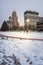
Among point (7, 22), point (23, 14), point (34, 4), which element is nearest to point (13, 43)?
point (7, 22)

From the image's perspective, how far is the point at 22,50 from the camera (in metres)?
1.49

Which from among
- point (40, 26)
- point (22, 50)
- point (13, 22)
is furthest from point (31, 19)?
point (22, 50)

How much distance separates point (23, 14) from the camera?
165cm

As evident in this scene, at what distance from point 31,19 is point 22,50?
47cm

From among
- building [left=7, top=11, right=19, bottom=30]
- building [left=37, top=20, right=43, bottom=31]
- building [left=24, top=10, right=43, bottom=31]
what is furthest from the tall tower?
building [left=37, top=20, right=43, bottom=31]

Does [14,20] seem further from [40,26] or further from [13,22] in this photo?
[40,26]

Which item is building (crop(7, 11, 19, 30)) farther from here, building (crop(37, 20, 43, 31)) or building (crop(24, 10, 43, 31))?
building (crop(37, 20, 43, 31))

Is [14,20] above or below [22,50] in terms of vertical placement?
above

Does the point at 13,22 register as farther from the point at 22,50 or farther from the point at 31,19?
the point at 22,50

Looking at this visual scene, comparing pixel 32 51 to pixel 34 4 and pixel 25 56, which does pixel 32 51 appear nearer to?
pixel 25 56

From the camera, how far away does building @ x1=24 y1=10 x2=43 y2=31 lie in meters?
1.59

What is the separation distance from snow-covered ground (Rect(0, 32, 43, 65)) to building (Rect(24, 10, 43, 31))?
101mm

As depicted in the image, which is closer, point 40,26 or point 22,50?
point 22,50

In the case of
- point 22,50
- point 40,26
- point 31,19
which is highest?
point 31,19
